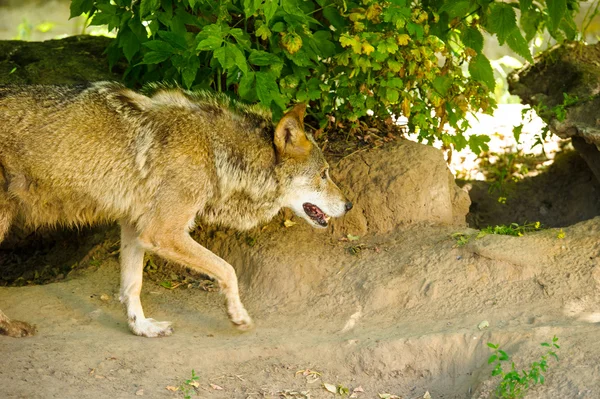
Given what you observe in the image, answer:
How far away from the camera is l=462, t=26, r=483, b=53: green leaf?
6836 mm

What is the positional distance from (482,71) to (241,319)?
3035 millimetres

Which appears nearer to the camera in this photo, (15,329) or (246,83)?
(15,329)

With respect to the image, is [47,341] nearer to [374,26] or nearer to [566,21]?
[374,26]

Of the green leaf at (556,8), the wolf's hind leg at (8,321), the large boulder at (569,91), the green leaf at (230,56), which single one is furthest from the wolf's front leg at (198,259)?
the large boulder at (569,91)

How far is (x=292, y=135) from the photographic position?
6.22 m

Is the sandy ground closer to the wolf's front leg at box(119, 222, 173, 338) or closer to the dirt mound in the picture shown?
the wolf's front leg at box(119, 222, 173, 338)

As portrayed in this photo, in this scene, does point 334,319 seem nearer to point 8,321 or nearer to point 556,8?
point 8,321

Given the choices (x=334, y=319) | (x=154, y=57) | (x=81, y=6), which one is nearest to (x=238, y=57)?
(x=154, y=57)

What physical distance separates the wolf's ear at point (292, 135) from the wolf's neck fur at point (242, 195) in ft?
0.59

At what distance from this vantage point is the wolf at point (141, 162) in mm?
5754

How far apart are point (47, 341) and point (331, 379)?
2105 millimetres

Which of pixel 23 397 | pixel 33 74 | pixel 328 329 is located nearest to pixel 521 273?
pixel 328 329

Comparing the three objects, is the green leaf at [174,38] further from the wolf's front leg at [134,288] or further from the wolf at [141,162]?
the wolf's front leg at [134,288]

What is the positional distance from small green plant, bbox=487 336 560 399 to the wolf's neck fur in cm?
224
